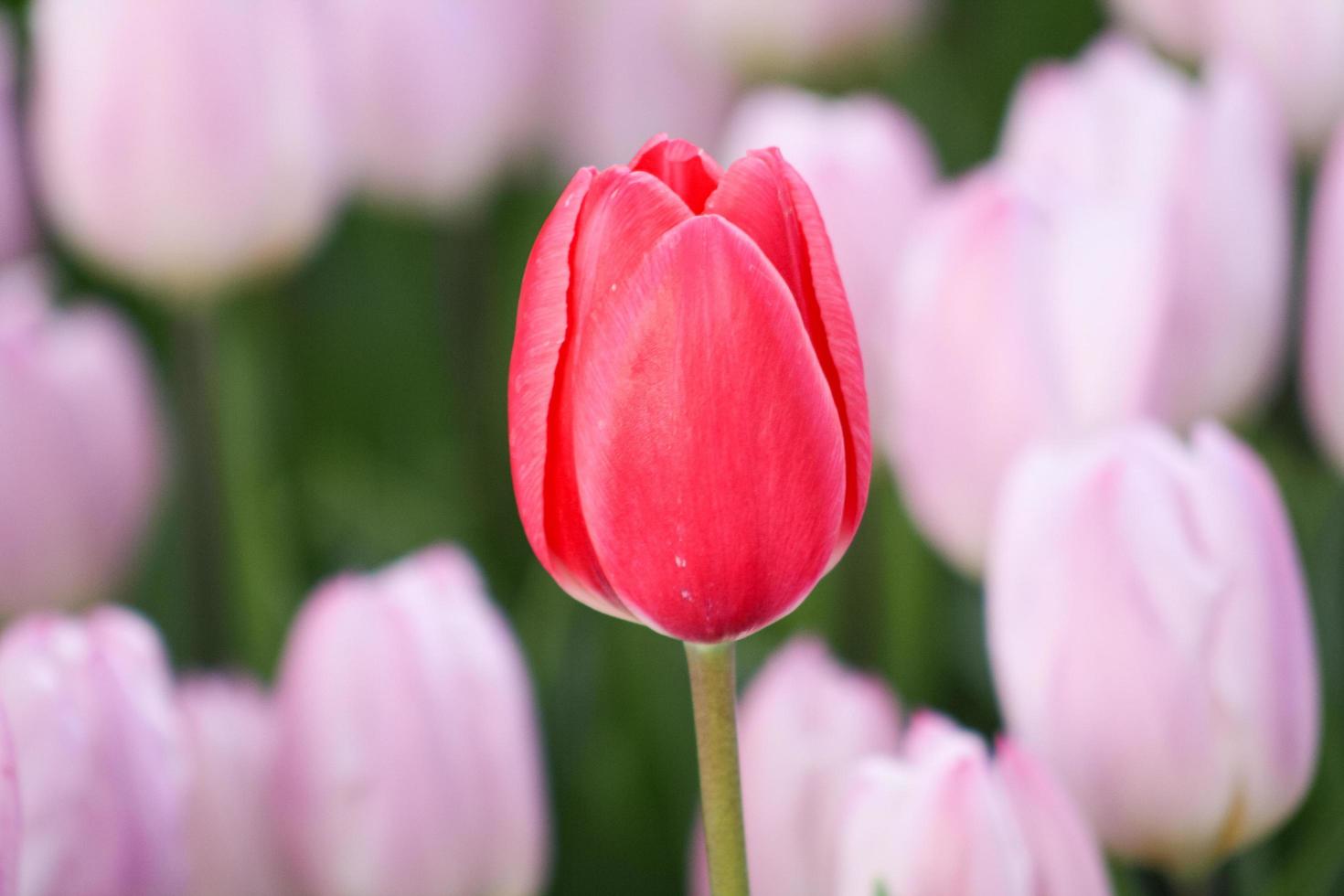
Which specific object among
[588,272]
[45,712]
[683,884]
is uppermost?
[588,272]

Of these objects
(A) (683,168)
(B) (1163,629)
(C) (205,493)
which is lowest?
(C) (205,493)

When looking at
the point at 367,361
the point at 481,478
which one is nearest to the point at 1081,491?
the point at 481,478

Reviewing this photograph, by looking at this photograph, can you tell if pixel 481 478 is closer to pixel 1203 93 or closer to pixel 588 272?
pixel 1203 93

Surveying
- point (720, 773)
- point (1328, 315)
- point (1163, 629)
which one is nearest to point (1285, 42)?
point (1328, 315)

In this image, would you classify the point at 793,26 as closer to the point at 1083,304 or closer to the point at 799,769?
the point at 1083,304

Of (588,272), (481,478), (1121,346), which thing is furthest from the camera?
(481,478)

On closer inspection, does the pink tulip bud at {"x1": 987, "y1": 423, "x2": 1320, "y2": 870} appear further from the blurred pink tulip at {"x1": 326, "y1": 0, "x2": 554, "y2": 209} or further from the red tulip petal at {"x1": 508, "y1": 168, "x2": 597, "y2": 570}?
the blurred pink tulip at {"x1": 326, "y1": 0, "x2": 554, "y2": 209}

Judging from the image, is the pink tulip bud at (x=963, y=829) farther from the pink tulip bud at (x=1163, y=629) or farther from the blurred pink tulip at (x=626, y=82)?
the blurred pink tulip at (x=626, y=82)
